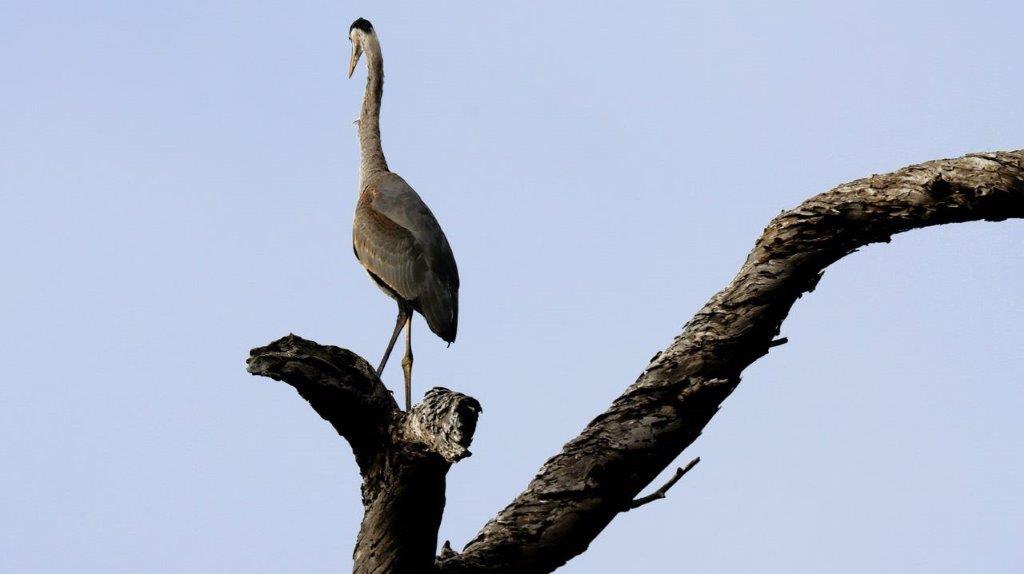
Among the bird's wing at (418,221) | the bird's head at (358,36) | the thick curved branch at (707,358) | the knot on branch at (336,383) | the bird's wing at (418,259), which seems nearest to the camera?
the knot on branch at (336,383)

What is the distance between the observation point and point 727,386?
480 cm

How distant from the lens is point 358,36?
11094 mm

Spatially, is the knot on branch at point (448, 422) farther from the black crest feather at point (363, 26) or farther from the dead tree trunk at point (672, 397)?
the black crest feather at point (363, 26)

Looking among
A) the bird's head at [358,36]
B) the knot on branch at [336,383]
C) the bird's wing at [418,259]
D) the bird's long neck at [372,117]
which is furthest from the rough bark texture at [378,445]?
the bird's head at [358,36]

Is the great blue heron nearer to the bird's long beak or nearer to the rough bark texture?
the bird's long beak

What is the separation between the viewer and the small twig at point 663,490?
5035mm

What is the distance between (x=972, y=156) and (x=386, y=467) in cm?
253

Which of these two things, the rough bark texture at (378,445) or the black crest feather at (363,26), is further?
the black crest feather at (363,26)

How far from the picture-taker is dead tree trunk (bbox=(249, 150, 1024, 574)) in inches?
185

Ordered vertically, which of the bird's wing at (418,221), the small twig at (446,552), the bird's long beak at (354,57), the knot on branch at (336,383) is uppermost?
the bird's long beak at (354,57)

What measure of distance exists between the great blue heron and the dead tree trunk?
394 centimetres

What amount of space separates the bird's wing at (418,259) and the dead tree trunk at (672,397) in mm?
3936

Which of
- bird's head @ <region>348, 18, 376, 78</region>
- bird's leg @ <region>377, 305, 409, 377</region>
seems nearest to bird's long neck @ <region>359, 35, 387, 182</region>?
bird's head @ <region>348, 18, 376, 78</region>

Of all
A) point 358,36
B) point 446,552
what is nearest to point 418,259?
point 358,36
